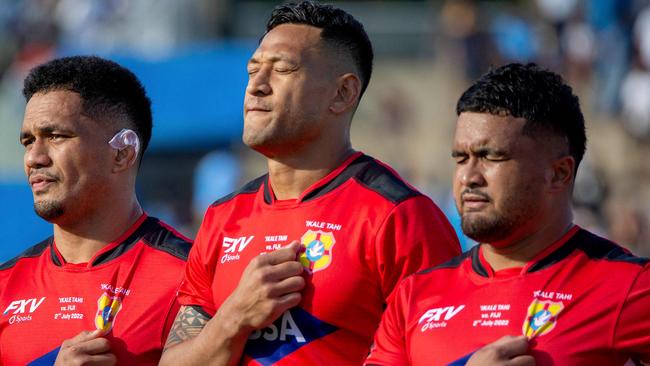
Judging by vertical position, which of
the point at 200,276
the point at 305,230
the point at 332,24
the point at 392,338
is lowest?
the point at 392,338

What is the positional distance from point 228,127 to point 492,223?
39.0 ft

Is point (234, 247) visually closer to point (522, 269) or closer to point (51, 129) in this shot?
point (51, 129)

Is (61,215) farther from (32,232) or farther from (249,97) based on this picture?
(32,232)

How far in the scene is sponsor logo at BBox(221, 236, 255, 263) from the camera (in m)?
5.75

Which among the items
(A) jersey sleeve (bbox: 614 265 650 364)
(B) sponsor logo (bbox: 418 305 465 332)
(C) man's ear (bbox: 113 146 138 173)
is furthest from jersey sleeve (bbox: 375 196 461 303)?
(C) man's ear (bbox: 113 146 138 173)

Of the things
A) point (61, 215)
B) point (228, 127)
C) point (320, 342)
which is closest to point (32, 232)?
point (228, 127)

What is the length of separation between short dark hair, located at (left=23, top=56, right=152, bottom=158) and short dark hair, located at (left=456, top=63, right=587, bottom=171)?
186cm

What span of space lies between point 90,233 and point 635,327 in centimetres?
271

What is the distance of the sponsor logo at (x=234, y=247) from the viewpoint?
5746mm

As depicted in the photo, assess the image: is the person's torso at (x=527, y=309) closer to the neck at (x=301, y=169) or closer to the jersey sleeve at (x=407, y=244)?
the jersey sleeve at (x=407, y=244)

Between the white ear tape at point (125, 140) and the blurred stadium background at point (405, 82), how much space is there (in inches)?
290

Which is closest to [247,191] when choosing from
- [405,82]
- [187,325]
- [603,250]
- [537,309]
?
[187,325]

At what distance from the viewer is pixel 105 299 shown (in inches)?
237

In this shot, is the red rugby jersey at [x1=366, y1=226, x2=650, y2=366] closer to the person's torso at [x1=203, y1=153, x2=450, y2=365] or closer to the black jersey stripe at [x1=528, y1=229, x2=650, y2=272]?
the black jersey stripe at [x1=528, y1=229, x2=650, y2=272]
